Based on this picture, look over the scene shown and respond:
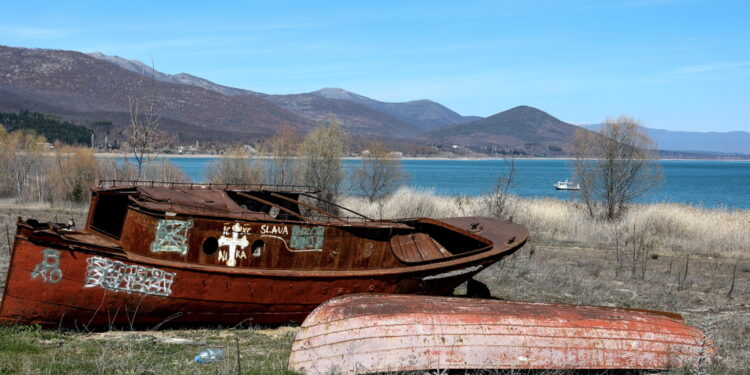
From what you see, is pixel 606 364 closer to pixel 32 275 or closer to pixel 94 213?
pixel 32 275

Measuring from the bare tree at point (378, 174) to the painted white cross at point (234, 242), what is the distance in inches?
857

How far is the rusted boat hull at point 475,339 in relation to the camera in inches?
272

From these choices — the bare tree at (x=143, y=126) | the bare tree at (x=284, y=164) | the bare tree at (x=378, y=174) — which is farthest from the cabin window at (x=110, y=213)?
the bare tree at (x=378, y=174)

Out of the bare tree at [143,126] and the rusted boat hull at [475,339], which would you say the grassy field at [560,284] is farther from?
the bare tree at [143,126]

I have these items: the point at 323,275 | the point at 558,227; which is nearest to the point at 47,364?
the point at 323,275

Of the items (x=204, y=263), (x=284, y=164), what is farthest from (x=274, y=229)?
(x=284, y=164)

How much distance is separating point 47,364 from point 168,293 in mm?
2240

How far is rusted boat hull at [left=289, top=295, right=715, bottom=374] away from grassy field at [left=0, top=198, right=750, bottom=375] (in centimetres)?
46

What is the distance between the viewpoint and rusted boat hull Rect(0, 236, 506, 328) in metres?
8.24

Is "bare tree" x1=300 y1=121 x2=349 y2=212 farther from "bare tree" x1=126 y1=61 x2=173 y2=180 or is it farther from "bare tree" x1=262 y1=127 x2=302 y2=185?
"bare tree" x1=126 y1=61 x2=173 y2=180

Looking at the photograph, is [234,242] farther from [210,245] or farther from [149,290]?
[149,290]

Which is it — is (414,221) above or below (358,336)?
above

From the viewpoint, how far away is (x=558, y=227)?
906 inches

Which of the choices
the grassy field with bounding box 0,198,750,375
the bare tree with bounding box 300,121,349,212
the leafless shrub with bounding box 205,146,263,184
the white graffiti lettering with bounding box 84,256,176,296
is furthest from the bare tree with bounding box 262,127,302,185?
the white graffiti lettering with bounding box 84,256,176,296
